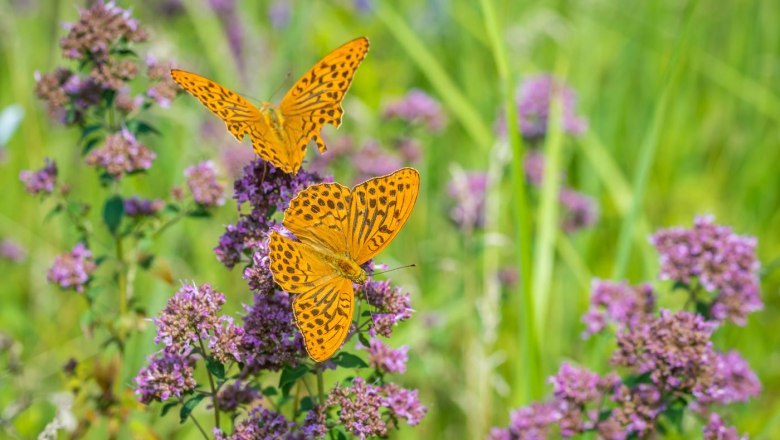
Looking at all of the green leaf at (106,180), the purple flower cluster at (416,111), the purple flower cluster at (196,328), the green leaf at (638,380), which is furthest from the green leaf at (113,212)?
the purple flower cluster at (416,111)

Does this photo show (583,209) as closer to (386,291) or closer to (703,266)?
(703,266)

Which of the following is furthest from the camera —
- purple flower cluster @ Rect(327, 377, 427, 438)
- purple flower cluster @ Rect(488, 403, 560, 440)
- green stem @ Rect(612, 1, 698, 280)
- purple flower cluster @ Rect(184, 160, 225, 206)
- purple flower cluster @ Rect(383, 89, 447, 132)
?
purple flower cluster @ Rect(383, 89, 447, 132)

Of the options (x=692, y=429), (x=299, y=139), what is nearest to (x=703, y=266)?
(x=692, y=429)

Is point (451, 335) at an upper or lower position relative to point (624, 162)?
lower

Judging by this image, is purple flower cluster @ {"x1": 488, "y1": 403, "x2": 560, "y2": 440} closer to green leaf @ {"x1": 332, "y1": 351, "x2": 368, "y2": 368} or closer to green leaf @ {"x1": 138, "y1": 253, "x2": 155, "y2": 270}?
green leaf @ {"x1": 332, "y1": 351, "x2": 368, "y2": 368}

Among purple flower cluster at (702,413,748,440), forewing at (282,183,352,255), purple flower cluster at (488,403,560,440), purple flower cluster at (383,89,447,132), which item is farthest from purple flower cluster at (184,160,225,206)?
purple flower cluster at (383,89,447,132)

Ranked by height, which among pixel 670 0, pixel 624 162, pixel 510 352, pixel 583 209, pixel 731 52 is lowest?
pixel 510 352
